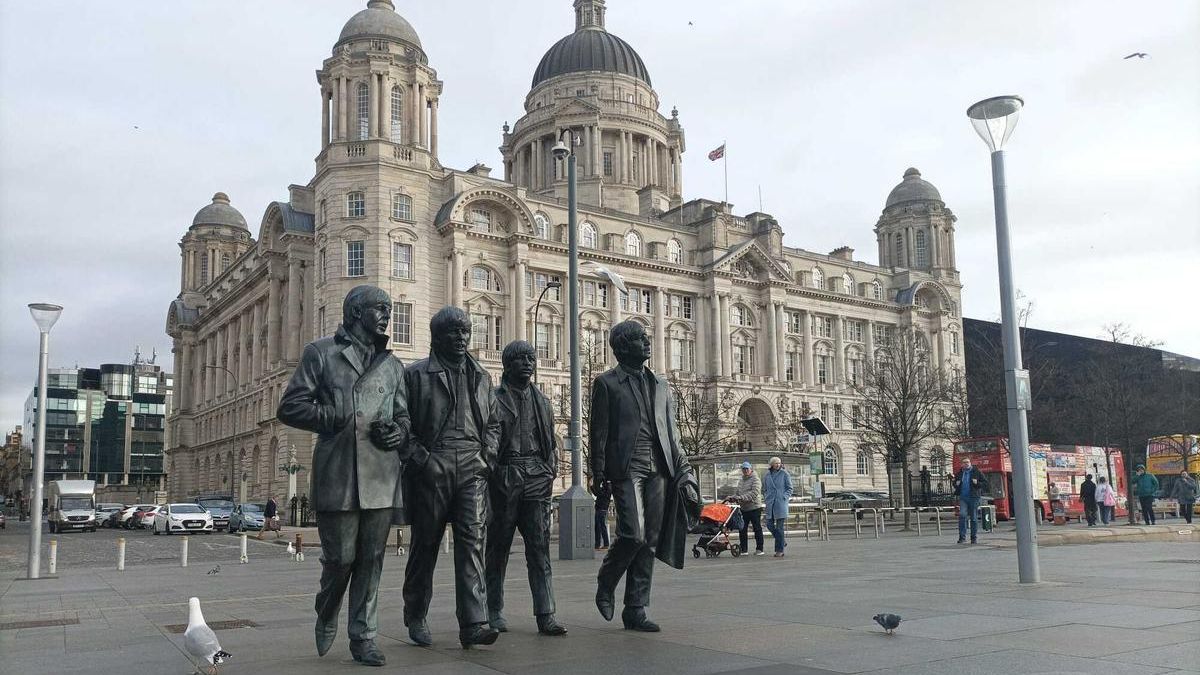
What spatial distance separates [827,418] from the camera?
76125 mm

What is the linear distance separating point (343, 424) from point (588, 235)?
60637 millimetres

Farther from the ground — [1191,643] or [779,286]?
[779,286]

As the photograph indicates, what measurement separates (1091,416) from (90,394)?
134 meters

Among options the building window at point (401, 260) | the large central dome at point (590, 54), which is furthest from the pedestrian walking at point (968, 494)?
the large central dome at point (590, 54)

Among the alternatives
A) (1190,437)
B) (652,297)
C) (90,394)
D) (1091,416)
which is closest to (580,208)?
(652,297)

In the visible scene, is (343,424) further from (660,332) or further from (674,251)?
(674,251)

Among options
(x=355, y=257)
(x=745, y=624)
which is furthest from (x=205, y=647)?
(x=355, y=257)

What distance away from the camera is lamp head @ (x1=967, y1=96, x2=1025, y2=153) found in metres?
11.5

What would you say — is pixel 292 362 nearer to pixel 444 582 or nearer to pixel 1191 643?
pixel 444 582

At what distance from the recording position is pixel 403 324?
181 feet

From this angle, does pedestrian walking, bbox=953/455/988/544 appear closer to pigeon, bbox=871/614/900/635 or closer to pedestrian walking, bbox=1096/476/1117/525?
pedestrian walking, bbox=1096/476/1117/525

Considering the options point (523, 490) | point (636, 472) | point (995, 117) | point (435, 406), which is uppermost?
point (995, 117)

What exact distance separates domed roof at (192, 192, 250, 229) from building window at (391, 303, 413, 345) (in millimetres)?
44900

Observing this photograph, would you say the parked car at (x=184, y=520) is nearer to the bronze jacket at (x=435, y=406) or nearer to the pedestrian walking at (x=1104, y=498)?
the pedestrian walking at (x=1104, y=498)
